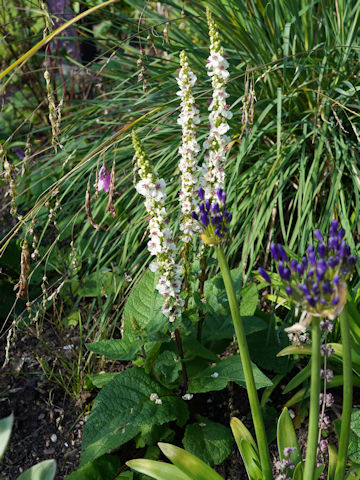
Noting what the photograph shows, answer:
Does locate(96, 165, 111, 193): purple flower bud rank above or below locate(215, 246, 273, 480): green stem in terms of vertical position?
above

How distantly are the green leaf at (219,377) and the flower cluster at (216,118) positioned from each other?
0.58 metres

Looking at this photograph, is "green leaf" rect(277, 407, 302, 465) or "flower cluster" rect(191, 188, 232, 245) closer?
"flower cluster" rect(191, 188, 232, 245)

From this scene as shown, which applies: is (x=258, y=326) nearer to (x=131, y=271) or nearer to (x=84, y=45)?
(x=131, y=271)

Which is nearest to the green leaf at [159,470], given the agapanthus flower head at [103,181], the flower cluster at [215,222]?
the flower cluster at [215,222]

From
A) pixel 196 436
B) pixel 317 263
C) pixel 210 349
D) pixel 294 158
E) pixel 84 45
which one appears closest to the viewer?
pixel 317 263

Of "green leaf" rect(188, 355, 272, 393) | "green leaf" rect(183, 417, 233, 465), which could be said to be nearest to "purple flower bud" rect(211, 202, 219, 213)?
"green leaf" rect(188, 355, 272, 393)

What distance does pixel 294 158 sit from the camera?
252 cm

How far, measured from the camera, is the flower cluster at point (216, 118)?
4.66 feet

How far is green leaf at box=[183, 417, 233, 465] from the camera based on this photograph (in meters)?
1.72

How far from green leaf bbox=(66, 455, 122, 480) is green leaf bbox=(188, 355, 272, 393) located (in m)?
0.37

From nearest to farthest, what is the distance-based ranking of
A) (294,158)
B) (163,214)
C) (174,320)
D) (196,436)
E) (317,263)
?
(317,263)
(163,214)
(174,320)
(196,436)
(294,158)

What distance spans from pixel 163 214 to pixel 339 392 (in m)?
1.18

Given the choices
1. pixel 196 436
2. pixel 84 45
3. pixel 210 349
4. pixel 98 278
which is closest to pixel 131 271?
pixel 98 278

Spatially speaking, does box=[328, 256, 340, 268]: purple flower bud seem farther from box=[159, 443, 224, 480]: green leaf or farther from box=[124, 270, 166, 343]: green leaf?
box=[124, 270, 166, 343]: green leaf
